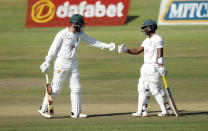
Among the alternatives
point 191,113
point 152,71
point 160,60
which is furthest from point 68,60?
point 191,113

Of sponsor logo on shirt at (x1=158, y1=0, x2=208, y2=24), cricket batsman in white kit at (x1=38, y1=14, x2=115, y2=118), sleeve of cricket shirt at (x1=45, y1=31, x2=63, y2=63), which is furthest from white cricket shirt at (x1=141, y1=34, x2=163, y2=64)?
sponsor logo on shirt at (x1=158, y1=0, x2=208, y2=24)

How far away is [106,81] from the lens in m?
15.2

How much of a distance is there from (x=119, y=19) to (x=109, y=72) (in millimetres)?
11991

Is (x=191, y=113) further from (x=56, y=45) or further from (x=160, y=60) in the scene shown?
(x=56, y=45)

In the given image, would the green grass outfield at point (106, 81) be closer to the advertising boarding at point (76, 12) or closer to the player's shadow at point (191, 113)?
the player's shadow at point (191, 113)

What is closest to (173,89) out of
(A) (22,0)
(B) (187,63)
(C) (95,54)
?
(B) (187,63)

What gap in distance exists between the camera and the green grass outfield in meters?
10.2

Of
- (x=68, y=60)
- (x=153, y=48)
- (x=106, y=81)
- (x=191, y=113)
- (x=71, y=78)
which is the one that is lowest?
(x=191, y=113)

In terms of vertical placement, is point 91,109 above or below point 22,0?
below

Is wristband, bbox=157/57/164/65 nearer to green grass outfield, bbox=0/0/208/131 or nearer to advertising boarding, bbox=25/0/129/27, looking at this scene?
green grass outfield, bbox=0/0/208/131

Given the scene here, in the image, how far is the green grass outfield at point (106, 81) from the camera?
400 inches

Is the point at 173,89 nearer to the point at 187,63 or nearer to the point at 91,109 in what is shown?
the point at 91,109

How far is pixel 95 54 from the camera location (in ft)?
66.8

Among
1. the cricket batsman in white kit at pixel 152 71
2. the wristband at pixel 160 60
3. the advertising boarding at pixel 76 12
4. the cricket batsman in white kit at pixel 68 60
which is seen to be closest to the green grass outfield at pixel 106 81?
the cricket batsman in white kit at pixel 152 71
